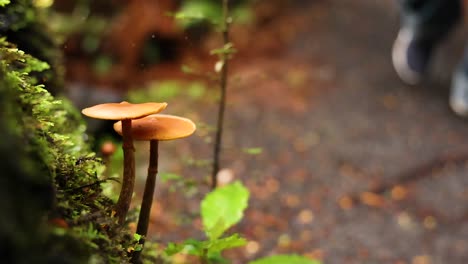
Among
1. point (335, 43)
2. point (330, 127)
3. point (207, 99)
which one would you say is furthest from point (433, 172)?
point (335, 43)

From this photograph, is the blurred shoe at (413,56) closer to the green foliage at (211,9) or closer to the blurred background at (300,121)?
the blurred background at (300,121)

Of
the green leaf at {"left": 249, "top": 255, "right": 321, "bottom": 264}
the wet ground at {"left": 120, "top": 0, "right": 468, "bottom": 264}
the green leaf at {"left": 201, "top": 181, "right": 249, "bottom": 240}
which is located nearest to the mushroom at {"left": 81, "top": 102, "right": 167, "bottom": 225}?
the green leaf at {"left": 201, "top": 181, "right": 249, "bottom": 240}

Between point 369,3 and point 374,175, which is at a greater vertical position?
point 369,3

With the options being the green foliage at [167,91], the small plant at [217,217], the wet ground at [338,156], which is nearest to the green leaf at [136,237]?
the small plant at [217,217]

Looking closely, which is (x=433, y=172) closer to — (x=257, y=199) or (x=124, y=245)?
(x=257, y=199)

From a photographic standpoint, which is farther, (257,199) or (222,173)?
(222,173)

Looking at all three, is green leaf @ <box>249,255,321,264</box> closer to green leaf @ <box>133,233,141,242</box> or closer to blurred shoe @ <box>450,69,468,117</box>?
green leaf @ <box>133,233,141,242</box>
